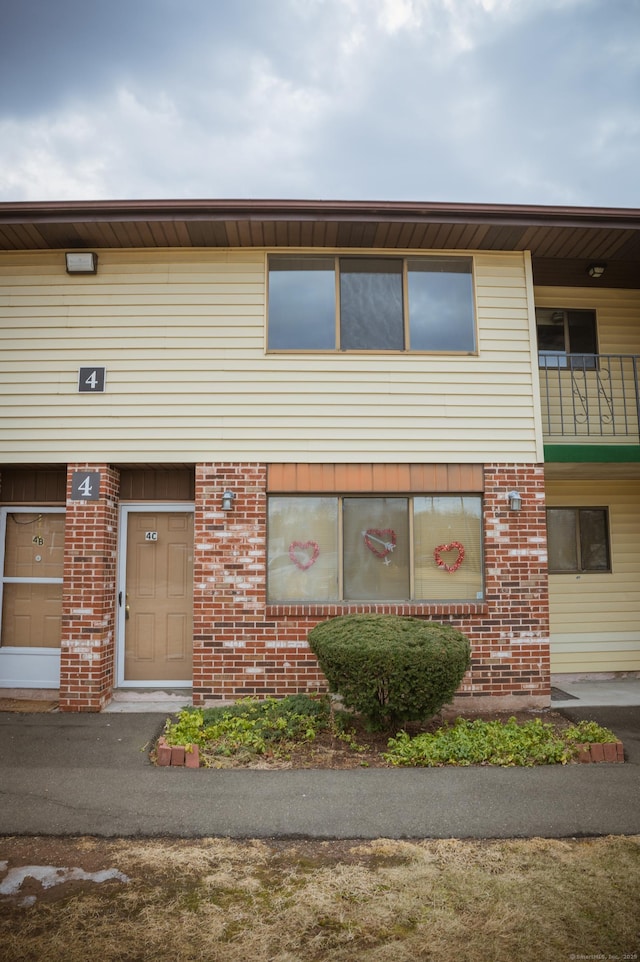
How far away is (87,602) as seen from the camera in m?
7.07

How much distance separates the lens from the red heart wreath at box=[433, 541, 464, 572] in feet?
23.9

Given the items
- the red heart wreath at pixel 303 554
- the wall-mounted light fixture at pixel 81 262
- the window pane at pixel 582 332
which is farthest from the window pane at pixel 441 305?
the wall-mounted light fixture at pixel 81 262

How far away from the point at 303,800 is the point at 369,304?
5399 mm

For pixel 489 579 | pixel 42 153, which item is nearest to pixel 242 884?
pixel 489 579

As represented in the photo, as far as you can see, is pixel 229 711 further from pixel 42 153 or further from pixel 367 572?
pixel 42 153

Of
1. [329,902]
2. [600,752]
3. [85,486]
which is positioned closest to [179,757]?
[329,902]

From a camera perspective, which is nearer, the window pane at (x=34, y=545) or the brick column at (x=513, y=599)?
the brick column at (x=513, y=599)

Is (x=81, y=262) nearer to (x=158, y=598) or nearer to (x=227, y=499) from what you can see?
(x=227, y=499)

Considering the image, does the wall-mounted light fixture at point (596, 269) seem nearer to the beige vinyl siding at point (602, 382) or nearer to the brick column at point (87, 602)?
the beige vinyl siding at point (602, 382)

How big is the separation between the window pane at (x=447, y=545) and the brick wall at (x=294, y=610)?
0.15 m

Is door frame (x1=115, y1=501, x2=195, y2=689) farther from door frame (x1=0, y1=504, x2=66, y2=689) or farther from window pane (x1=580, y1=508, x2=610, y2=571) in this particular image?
window pane (x1=580, y1=508, x2=610, y2=571)

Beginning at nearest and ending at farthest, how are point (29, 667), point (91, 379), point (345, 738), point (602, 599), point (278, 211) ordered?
point (345, 738) < point (278, 211) < point (91, 379) < point (29, 667) < point (602, 599)

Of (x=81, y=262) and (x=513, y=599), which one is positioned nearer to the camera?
(x=513, y=599)

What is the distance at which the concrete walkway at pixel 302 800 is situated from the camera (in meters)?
4.20
